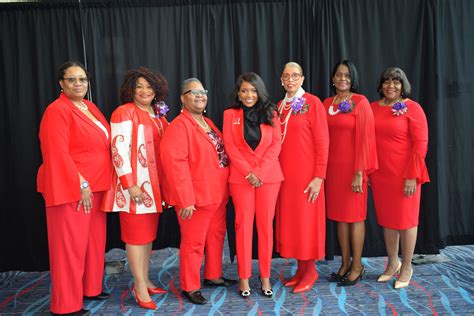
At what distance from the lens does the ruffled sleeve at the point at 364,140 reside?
2.69 metres

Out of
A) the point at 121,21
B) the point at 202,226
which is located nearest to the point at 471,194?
the point at 202,226

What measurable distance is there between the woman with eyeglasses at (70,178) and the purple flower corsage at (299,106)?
4.50 ft

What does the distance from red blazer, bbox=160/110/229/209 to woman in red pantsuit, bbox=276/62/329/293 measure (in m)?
0.53

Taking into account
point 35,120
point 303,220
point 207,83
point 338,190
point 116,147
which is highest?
point 207,83

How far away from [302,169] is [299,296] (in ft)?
3.17

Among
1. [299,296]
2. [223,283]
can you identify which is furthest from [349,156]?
[223,283]

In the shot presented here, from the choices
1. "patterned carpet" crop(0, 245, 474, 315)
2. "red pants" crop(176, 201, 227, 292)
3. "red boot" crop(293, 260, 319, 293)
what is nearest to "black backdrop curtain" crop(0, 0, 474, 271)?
"patterned carpet" crop(0, 245, 474, 315)

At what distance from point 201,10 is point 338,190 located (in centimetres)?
212

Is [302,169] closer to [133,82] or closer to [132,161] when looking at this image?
[132,161]

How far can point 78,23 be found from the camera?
346cm

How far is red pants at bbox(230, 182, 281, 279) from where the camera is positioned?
261cm

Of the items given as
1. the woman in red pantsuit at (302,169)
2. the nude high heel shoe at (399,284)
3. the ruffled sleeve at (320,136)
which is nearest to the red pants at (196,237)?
the woman in red pantsuit at (302,169)

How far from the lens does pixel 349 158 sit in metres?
2.79

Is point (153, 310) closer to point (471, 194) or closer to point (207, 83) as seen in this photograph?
point (207, 83)
